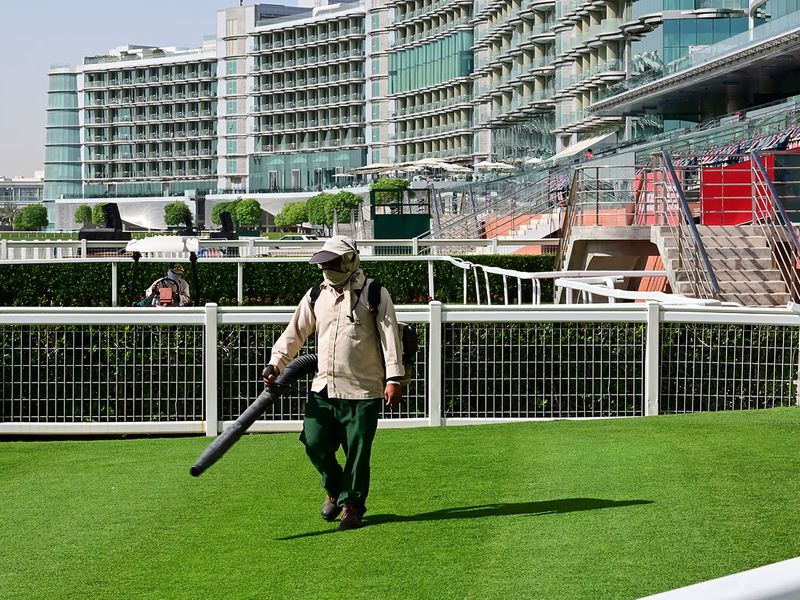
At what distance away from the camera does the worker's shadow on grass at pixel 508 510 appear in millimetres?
7133

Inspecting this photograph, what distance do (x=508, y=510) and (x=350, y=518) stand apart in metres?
0.86

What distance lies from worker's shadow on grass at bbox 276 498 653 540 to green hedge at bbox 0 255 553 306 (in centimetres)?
2045

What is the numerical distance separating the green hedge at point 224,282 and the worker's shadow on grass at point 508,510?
67.1 feet

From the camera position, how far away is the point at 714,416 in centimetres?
1083

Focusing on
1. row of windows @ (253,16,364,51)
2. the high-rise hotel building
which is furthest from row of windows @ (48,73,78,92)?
row of windows @ (253,16,364,51)

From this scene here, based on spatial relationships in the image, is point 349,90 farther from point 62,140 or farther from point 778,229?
point 778,229

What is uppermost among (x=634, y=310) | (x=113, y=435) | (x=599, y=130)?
(x=599, y=130)

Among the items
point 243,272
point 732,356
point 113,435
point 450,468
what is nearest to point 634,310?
point 732,356

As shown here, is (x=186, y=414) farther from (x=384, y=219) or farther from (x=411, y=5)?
(x=411, y=5)

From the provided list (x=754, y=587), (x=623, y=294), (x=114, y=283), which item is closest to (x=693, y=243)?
(x=623, y=294)

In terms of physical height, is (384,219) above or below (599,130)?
below

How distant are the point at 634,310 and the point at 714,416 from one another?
3.96ft

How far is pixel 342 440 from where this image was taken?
7250mm

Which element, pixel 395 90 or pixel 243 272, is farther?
pixel 395 90
